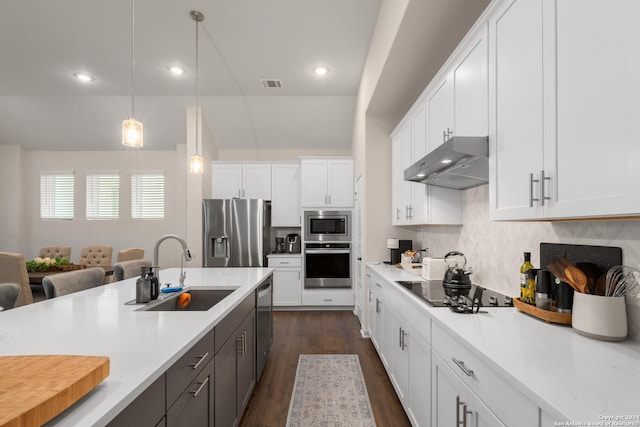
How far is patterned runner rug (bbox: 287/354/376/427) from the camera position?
7.10 feet

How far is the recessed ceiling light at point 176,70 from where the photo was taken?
13.7 feet

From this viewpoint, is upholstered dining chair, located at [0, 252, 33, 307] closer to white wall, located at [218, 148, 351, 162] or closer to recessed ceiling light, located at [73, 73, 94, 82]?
recessed ceiling light, located at [73, 73, 94, 82]

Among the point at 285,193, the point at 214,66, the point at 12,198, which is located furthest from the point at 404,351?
the point at 12,198

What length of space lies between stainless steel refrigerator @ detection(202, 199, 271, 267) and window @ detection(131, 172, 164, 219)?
1.99 metres

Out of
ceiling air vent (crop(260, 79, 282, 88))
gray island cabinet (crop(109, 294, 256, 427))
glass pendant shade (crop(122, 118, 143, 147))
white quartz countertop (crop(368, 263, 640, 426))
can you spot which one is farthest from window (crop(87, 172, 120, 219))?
white quartz countertop (crop(368, 263, 640, 426))

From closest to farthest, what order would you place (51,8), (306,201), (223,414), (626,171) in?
(626,171) → (223,414) → (51,8) → (306,201)

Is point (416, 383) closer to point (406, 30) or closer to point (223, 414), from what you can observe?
point (223, 414)

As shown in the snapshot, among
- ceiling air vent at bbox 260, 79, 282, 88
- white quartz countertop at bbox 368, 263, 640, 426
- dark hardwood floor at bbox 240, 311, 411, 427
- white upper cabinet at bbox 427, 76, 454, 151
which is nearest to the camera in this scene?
white quartz countertop at bbox 368, 263, 640, 426

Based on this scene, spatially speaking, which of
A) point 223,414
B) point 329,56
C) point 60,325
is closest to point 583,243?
point 223,414

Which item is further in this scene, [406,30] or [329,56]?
[329,56]

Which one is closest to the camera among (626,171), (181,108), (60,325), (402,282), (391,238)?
(626,171)

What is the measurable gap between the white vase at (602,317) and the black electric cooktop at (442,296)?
398mm

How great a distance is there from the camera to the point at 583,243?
1.42m

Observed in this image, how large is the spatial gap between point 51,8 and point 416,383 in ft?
14.6
